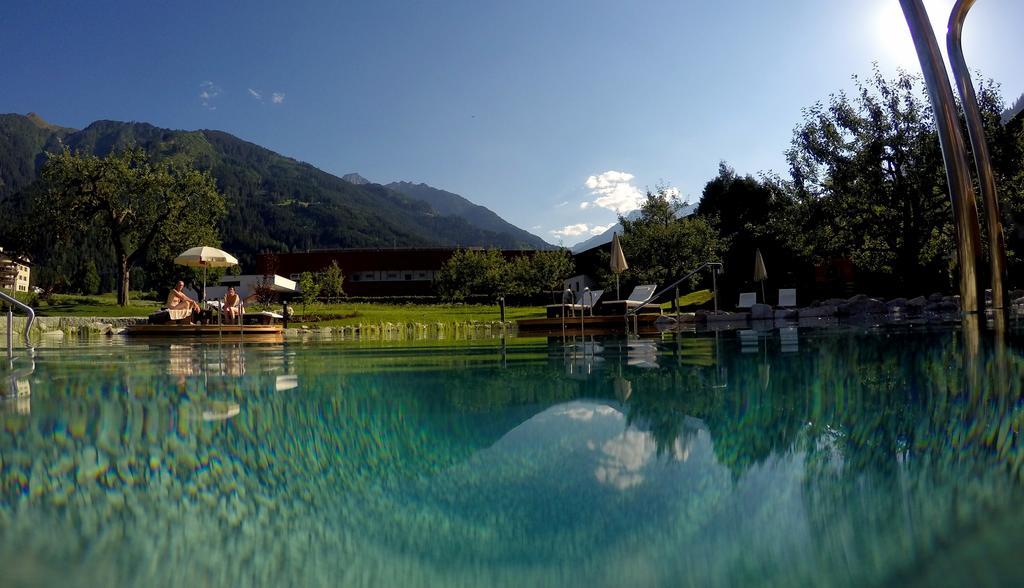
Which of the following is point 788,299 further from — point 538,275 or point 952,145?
point 952,145

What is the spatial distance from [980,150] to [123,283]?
34.3 m

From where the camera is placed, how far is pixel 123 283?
1148 inches

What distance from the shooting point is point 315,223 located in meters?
170

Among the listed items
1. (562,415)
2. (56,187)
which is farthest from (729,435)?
(56,187)

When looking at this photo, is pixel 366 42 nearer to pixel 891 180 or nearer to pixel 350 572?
pixel 891 180

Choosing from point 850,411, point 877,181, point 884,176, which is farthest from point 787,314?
point 850,411

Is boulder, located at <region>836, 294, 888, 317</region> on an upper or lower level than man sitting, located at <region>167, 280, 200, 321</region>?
lower

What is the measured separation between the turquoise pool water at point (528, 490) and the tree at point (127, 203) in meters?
32.4

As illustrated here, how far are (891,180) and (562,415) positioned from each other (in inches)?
877

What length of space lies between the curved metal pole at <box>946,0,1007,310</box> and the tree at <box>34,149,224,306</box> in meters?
33.1

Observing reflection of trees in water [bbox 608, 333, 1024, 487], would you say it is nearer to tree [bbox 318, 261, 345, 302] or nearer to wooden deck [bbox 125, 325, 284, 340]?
wooden deck [bbox 125, 325, 284, 340]

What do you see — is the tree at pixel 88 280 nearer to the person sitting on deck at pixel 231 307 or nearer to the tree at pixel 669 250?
the person sitting on deck at pixel 231 307

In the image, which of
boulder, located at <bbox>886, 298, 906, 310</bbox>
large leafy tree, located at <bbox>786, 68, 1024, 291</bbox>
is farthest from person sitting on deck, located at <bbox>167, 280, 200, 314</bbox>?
large leafy tree, located at <bbox>786, 68, 1024, 291</bbox>

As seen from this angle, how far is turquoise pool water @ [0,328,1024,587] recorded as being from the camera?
665 millimetres
